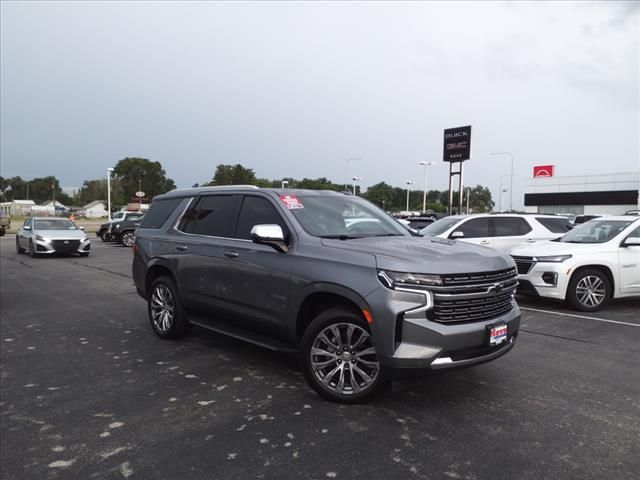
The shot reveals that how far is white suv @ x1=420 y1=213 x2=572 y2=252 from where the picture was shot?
10438 millimetres

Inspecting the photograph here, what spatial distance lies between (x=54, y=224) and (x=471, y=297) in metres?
18.5

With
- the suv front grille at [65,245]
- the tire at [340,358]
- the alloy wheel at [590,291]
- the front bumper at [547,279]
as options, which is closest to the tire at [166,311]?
the tire at [340,358]

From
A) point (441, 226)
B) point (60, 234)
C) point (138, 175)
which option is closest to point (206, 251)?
point (441, 226)

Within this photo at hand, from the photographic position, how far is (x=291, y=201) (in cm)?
484

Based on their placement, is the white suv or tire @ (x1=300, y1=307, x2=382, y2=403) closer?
tire @ (x1=300, y1=307, x2=382, y2=403)

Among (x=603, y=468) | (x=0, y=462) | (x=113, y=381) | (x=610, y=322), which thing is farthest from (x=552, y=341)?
(x=0, y=462)

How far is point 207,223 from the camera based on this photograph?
5.57 meters

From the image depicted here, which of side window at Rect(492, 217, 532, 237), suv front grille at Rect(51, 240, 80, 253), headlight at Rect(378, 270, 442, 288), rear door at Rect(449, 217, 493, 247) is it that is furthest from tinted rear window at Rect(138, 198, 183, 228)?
suv front grille at Rect(51, 240, 80, 253)

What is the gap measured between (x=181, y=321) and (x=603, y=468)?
4.43 meters

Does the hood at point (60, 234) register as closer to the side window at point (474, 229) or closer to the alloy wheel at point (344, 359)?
the side window at point (474, 229)

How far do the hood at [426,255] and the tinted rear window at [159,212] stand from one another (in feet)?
9.33

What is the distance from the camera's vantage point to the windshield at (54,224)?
17.9 meters

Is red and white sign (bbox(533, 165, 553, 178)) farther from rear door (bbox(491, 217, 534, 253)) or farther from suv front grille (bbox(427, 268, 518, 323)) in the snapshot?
suv front grille (bbox(427, 268, 518, 323))

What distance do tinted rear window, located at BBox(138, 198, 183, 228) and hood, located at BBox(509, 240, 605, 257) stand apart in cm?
577
